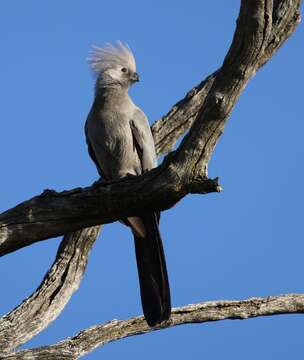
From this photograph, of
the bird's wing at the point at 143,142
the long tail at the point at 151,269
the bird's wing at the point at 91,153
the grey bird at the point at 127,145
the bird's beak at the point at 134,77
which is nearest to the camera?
the long tail at the point at 151,269

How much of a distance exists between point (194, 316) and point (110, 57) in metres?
2.91

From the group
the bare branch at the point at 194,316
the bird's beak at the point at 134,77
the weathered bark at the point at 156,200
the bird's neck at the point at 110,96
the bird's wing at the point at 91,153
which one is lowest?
the bare branch at the point at 194,316

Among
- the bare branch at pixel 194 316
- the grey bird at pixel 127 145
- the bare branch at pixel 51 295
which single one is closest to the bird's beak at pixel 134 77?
the grey bird at pixel 127 145

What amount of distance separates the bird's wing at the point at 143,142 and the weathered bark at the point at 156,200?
1345mm

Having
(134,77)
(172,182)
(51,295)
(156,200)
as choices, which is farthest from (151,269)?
(134,77)

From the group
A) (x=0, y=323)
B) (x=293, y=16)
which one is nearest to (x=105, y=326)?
(x=0, y=323)

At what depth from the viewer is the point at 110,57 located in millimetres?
7188

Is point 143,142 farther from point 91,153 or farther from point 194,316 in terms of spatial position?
point 194,316

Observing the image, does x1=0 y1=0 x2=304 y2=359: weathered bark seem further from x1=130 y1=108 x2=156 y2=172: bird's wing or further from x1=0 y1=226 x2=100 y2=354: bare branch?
x1=130 y1=108 x2=156 y2=172: bird's wing

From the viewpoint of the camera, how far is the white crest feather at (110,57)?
713cm

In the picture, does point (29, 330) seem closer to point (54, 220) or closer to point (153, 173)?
point (54, 220)

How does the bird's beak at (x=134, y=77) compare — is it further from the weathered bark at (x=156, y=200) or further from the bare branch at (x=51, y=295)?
the weathered bark at (x=156, y=200)

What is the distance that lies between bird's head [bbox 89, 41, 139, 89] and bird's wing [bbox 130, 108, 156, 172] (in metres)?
0.66

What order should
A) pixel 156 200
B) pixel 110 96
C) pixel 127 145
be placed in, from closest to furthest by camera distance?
1. pixel 156 200
2. pixel 127 145
3. pixel 110 96
